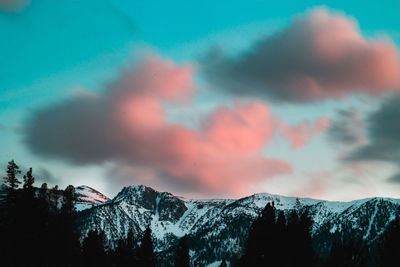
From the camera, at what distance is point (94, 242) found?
7019 centimetres

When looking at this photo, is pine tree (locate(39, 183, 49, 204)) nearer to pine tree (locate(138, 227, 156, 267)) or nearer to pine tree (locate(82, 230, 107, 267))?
pine tree (locate(82, 230, 107, 267))

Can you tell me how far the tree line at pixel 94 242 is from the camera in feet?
153

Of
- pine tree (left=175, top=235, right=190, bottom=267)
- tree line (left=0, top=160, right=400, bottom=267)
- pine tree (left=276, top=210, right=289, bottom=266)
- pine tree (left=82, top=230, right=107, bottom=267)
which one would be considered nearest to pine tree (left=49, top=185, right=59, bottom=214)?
tree line (left=0, top=160, right=400, bottom=267)

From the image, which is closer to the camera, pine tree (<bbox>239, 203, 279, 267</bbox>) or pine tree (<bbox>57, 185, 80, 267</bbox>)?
pine tree (<bbox>239, 203, 279, 267</bbox>)

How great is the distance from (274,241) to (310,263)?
15.2 feet

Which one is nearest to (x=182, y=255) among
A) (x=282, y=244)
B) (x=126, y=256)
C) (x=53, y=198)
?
(x=126, y=256)

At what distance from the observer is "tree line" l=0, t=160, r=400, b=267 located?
4669 cm

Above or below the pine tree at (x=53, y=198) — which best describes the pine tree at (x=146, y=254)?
below

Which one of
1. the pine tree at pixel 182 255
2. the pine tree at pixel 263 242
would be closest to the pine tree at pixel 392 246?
the pine tree at pixel 263 242

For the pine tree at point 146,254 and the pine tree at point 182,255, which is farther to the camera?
the pine tree at point 146,254

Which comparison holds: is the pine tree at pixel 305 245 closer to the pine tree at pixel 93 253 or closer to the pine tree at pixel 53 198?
the pine tree at pixel 93 253

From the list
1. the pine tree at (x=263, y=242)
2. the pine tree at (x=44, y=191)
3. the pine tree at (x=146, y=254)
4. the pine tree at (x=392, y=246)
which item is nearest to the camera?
the pine tree at (x=392, y=246)

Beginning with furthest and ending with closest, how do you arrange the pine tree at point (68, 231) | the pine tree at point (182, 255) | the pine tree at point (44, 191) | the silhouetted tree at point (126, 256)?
the silhouetted tree at point (126, 256) → the pine tree at point (182, 255) → the pine tree at point (44, 191) → the pine tree at point (68, 231)

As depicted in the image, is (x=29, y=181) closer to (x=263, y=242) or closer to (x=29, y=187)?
(x=29, y=187)
